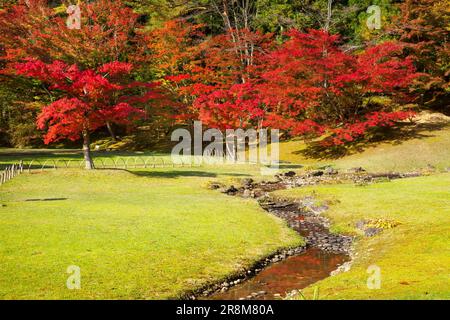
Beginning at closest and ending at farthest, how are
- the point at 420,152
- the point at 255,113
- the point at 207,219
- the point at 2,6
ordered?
the point at 207,219, the point at 420,152, the point at 255,113, the point at 2,6

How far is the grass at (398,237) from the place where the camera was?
11917 mm

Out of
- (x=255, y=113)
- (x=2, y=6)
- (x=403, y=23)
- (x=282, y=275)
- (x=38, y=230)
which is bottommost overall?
(x=282, y=275)

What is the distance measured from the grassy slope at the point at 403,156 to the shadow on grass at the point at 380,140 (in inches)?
13.5

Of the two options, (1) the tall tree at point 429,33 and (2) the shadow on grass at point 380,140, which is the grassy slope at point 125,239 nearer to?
(2) the shadow on grass at point 380,140

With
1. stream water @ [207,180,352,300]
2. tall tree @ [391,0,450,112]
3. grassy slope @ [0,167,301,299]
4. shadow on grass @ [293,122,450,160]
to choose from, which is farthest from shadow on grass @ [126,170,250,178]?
tall tree @ [391,0,450,112]

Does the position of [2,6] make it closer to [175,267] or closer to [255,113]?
[255,113]

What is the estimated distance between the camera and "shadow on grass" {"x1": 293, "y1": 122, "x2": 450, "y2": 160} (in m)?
45.8

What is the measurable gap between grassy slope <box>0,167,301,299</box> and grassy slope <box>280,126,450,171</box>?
739 inches

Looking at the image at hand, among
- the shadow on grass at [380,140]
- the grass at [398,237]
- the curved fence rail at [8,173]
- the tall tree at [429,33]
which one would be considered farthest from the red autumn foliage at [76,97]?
the tall tree at [429,33]

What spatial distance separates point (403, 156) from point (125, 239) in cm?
3269

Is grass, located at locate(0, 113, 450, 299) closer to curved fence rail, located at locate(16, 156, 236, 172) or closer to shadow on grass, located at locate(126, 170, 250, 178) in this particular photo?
shadow on grass, located at locate(126, 170, 250, 178)
